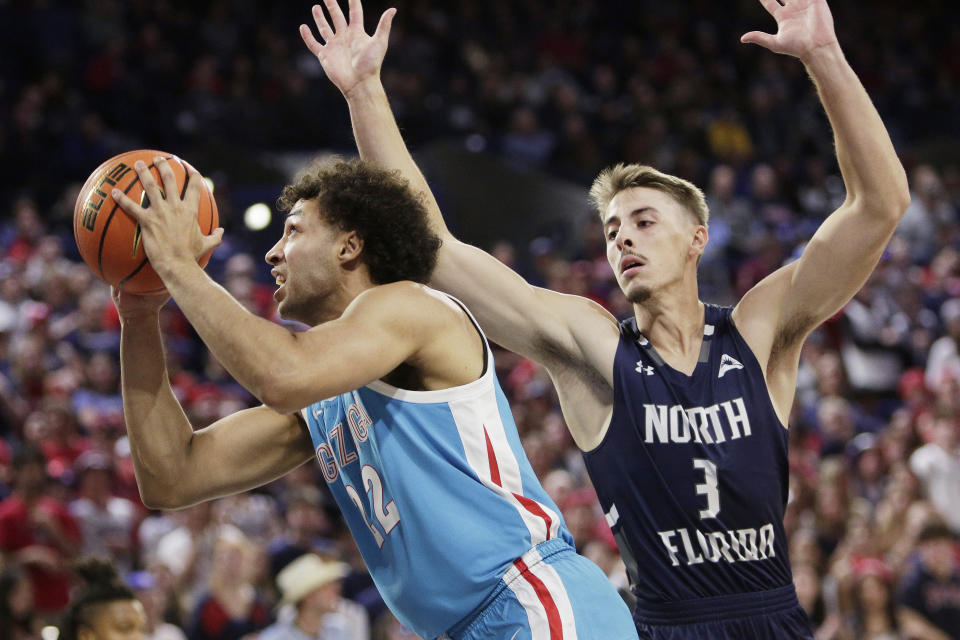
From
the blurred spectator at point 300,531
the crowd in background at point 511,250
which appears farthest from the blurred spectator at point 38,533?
the blurred spectator at point 300,531

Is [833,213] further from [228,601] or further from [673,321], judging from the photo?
[228,601]

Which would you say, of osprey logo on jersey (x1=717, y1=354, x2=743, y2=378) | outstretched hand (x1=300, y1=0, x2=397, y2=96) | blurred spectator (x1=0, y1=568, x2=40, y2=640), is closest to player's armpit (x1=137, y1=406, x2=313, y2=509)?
outstretched hand (x1=300, y1=0, x2=397, y2=96)

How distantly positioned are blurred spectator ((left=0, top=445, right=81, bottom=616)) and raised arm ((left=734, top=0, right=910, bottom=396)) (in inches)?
187

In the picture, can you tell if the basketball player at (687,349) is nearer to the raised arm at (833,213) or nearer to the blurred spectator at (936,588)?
the raised arm at (833,213)

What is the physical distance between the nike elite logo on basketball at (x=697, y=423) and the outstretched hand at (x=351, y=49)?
4.39 feet

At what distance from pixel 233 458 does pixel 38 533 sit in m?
4.29

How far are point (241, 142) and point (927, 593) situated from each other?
8479mm

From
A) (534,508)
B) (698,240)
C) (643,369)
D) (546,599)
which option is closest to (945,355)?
(698,240)

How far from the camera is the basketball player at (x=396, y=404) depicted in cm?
262

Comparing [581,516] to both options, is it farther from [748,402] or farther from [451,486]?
[451,486]

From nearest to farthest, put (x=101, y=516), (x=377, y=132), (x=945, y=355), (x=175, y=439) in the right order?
1. (x=175, y=439)
2. (x=377, y=132)
3. (x=101, y=516)
4. (x=945, y=355)

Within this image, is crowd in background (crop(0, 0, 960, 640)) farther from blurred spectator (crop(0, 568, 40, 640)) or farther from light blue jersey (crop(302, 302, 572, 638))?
light blue jersey (crop(302, 302, 572, 638))

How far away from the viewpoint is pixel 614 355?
3535 millimetres

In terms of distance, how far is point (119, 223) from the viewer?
2.90 metres
